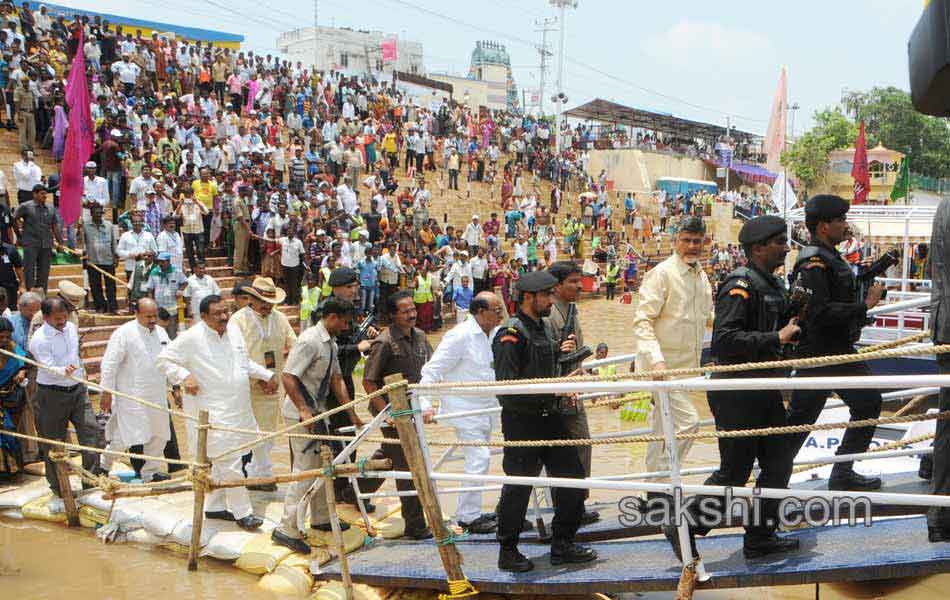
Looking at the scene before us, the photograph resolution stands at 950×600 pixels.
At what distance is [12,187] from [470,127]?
54.9 ft

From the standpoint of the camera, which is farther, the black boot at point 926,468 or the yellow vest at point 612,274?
the yellow vest at point 612,274

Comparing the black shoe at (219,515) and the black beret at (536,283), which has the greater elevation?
the black beret at (536,283)

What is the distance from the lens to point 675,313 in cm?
535

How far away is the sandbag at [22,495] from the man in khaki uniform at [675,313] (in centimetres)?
521

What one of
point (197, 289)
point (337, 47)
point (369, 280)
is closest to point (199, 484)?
point (197, 289)

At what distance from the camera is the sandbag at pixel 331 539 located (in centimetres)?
586

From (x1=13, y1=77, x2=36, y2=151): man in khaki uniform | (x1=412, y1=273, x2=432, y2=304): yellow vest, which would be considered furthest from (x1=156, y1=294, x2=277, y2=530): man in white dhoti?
(x1=13, y1=77, x2=36, y2=151): man in khaki uniform

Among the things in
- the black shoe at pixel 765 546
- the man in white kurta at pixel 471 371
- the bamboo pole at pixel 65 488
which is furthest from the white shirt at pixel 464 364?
the bamboo pole at pixel 65 488

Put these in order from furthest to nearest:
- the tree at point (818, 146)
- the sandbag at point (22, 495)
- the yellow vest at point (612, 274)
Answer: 1. the tree at point (818, 146)
2. the yellow vest at point (612, 274)
3. the sandbag at point (22, 495)

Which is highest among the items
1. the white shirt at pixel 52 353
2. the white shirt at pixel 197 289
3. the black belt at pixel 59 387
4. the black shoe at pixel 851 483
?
the white shirt at pixel 197 289

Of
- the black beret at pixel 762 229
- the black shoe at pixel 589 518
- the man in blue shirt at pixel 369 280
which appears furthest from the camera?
the man in blue shirt at pixel 369 280

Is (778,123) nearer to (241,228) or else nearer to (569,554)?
(241,228)

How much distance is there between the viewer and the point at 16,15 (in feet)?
60.3

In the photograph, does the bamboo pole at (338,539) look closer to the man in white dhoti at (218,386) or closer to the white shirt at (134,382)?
the man in white dhoti at (218,386)
